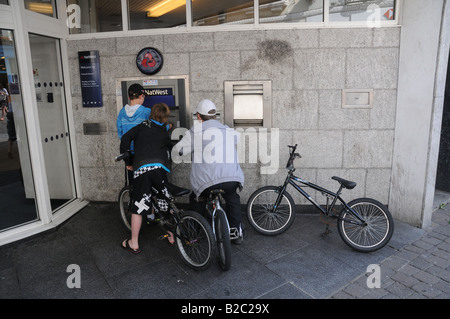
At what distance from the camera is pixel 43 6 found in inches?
186

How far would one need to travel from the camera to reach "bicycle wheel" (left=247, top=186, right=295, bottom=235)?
14.7 ft

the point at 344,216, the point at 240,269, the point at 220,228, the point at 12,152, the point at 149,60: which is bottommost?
the point at 240,269

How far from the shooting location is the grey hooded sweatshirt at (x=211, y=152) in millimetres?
3662

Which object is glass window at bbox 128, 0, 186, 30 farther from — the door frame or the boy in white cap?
the boy in white cap

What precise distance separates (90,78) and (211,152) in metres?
2.65

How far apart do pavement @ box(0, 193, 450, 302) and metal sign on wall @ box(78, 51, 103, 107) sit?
1916 millimetres

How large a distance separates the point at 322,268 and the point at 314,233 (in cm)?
89

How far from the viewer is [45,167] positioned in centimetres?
488

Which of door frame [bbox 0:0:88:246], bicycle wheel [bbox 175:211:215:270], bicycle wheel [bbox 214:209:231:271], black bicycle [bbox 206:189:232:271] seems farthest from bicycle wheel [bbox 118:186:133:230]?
bicycle wheel [bbox 214:209:231:271]

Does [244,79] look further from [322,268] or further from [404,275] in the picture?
[404,275]

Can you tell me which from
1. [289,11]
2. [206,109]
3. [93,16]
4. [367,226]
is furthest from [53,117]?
[367,226]

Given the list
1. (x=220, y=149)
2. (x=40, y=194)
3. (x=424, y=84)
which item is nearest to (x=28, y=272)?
(x=40, y=194)

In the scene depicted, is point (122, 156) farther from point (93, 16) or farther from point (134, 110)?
point (93, 16)

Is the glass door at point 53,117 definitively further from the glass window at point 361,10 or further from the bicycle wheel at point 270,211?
the glass window at point 361,10
